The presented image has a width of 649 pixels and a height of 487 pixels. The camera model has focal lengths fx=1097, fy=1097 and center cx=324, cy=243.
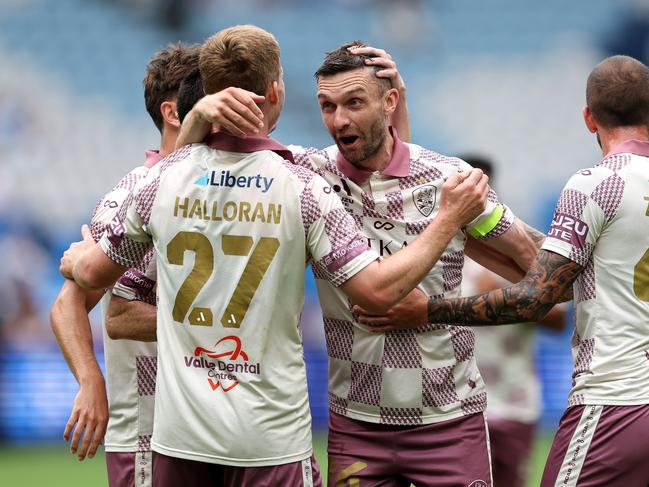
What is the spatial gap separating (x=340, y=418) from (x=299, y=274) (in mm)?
951

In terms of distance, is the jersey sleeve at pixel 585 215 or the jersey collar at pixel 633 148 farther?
the jersey collar at pixel 633 148

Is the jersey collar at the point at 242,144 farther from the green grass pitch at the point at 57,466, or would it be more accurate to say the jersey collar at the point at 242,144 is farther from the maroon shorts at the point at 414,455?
the green grass pitch at the point at 57,466

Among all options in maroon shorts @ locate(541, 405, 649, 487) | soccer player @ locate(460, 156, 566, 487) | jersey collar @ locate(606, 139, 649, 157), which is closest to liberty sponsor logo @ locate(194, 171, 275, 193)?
jersey collar @ locate(606, 139, 649, 157)

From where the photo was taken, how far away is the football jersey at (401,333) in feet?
14.0

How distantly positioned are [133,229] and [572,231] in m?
1.57

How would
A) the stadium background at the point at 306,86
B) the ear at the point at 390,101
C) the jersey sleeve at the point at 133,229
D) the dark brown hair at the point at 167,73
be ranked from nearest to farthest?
the jersey sleeve at the point at 133,229, the ear at the point at 390,101, the dark brown hair at the point at 167,73, the stadium background at the point at 306,86

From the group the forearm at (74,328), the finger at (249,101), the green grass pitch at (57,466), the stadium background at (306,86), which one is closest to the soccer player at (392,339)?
the finger at (249,101)

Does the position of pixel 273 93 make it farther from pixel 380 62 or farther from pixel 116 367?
pixel 116 367

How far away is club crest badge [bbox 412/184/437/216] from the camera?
4332 mm

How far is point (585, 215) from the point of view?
399 centimetres

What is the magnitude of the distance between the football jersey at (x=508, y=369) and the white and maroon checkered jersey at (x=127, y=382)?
249 cm

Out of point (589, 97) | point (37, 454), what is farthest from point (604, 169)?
point (37, 454)

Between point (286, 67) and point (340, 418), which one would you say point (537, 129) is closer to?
point (286, 67)

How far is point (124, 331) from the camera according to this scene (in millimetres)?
4102
